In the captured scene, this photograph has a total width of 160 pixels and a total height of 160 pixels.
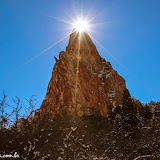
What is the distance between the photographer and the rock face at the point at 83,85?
84.6 ft

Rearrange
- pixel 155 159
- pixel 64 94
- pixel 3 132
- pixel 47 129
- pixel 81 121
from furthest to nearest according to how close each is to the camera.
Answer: pixel 64 94 → pixel 81 121 → pixel 47 129 → pixel 155 159 → pixel 3 132

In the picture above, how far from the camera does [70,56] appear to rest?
32.7 m

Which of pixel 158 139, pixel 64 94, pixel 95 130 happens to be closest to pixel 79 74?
pixel 64 94

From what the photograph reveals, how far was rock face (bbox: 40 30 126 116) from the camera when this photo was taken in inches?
1015

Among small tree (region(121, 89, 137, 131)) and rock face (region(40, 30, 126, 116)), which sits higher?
rock face (region(40, 30, 126, 116))

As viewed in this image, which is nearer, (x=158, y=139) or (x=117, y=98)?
(x=158, y=139)

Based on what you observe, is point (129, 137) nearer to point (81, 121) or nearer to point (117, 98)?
point (81, 121)

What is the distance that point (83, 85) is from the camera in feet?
92.8

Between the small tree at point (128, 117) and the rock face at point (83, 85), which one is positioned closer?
the small tree at point (128, 117)

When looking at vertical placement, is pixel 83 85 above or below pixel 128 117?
above

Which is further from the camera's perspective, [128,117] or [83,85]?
[83,85]

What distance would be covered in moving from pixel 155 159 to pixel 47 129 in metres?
14.2

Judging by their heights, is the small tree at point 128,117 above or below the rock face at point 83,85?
below

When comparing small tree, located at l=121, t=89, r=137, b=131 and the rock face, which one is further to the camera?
the rock face
